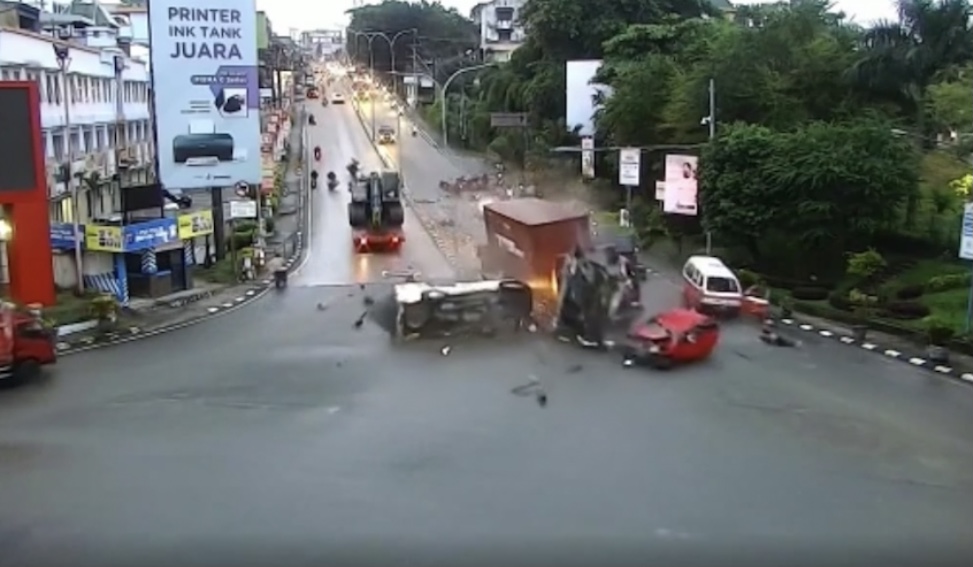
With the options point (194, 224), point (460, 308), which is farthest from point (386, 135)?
point (460, 308)

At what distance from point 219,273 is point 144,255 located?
4.82 m

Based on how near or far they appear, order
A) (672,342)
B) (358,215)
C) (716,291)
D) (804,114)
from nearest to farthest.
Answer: (672,342), (716,291), (804,114), (358,215)

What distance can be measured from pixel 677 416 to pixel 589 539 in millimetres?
6566

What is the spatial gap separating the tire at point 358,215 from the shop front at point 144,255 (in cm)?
978

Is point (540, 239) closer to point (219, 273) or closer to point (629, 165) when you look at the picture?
point (629, 165)

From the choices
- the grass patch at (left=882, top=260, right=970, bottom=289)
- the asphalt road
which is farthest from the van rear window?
the grass patch at (left=882, top=260, right=970, bottom=289)

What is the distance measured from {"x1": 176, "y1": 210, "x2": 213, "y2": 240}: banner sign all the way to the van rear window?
15921 millimetres

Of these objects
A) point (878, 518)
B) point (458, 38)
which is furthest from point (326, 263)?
point (458, 38)

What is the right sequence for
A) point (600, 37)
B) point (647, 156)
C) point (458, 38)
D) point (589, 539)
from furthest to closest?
point (458, 38) < point (600, 37) < point (647, 156) < point (589, 539)

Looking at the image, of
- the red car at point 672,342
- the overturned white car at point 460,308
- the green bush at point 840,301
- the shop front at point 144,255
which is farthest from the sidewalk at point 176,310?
the green bush at point 840,301

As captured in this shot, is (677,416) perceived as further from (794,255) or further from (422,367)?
(794,255)

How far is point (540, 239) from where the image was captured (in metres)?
29.3

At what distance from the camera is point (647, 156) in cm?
4697

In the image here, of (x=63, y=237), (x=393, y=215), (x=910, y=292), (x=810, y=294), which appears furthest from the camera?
(x=393, y=215)
